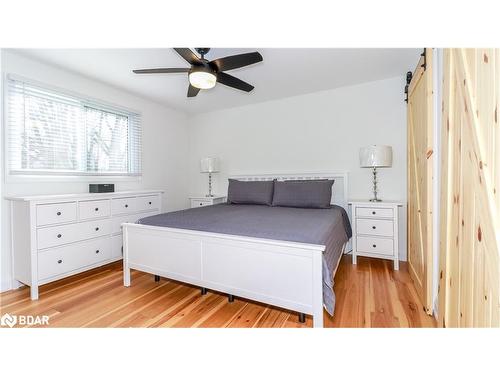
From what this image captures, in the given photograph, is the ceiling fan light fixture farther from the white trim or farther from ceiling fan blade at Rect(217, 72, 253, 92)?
the white trim

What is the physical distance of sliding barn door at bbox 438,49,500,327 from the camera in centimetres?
84

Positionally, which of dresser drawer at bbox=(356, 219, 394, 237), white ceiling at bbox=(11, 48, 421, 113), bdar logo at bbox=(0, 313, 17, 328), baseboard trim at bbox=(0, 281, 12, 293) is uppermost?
white ceiling at bbox=(11, 48, 421, 113)

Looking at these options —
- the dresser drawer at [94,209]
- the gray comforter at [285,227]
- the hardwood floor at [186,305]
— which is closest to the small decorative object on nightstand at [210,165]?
the dresser drawer at [94,209]

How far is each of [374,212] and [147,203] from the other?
9.68 feet

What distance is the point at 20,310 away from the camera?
1904mm

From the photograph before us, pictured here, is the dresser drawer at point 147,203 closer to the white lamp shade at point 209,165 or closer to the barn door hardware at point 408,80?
the white lamp shade at point 209,165

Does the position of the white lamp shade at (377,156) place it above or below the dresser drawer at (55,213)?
above

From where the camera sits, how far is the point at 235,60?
1.83 meters

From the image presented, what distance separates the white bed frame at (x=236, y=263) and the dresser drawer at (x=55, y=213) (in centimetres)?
61

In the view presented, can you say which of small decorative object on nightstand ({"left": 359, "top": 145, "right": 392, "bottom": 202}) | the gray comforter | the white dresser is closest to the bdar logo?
the white dresser

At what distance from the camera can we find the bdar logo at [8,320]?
171cm

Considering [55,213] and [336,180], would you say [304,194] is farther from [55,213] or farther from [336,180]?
[55,213]

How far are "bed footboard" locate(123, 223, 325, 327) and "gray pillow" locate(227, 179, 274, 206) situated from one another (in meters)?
1.34
